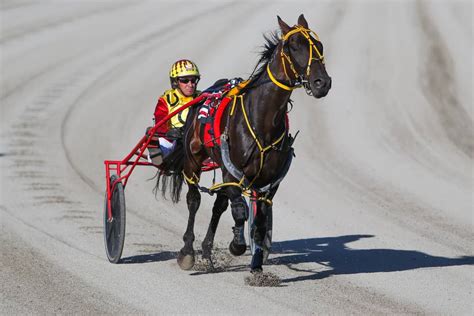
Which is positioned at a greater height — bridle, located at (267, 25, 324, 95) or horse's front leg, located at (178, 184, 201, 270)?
bridle, located at (267, 25, 324, 95)

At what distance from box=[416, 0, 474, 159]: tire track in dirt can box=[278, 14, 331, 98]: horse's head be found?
8.06 metres

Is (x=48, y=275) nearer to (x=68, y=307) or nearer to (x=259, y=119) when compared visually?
(x=68, y=307)

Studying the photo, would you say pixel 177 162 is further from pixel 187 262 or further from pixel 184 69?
pixel 187 262

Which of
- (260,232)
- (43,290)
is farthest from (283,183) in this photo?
(43,290)

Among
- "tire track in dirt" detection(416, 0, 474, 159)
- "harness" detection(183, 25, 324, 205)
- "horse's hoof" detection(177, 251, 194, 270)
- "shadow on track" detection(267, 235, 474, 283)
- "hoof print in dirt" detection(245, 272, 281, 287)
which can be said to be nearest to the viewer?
"harness" detection(183, 25, 324, 205)

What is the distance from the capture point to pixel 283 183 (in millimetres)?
12883

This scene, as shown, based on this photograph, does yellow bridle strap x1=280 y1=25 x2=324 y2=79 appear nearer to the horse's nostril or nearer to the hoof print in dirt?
the horse's nostril

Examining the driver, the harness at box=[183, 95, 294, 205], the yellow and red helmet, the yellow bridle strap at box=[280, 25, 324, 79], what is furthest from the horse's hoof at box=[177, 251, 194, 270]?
the yellow bridle strap at box=[280, 25, 324, 79]

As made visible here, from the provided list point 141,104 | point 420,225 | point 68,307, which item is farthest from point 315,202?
point 141,104

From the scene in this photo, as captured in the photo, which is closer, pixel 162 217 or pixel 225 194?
pixel 225 194

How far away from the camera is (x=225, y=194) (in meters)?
8.34

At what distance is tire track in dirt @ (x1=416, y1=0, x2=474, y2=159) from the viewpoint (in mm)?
15998

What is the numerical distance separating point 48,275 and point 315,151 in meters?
7.42

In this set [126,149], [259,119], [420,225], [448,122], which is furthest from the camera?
[448,122]
